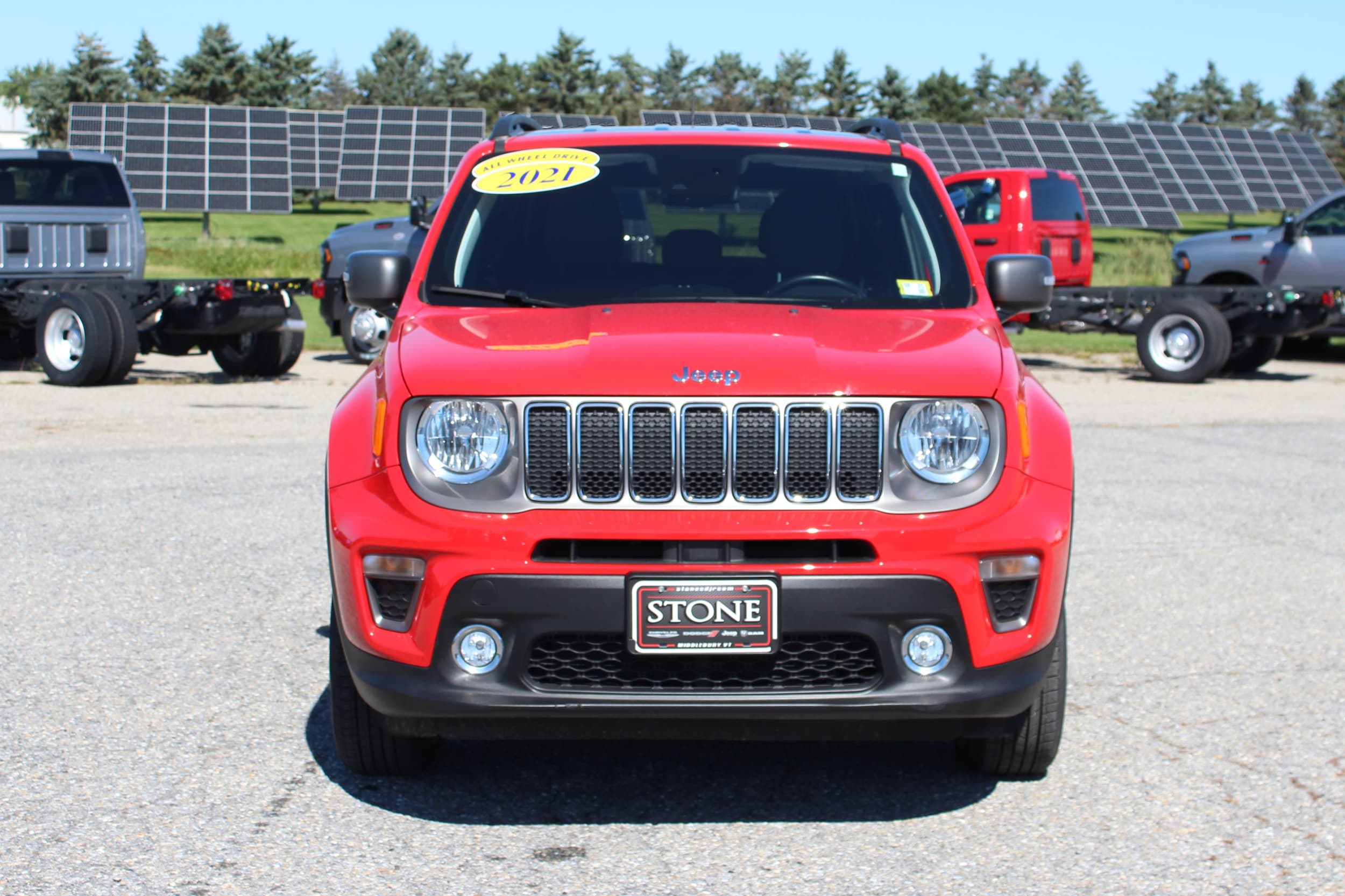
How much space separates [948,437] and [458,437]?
1.15m

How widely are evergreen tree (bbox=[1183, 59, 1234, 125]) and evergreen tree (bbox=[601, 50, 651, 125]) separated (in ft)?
145

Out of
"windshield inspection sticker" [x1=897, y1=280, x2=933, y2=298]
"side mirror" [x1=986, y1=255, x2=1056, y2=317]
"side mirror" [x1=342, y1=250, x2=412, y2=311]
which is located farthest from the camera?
"side mirror" [x1=342, y1=250, x2=412, y2=311]

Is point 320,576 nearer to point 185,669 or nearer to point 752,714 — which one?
point 185,669

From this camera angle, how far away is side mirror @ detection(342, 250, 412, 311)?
480cm

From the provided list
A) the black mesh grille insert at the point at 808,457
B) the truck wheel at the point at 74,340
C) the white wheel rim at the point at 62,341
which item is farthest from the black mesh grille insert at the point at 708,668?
the white wheel rim at the point at 62,341

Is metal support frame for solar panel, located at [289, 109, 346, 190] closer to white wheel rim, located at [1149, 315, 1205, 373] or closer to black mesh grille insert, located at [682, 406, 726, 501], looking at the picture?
white wheel rim, located at [1149, 315, 1205, 373]

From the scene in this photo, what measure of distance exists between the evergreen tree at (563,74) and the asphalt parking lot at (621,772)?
85.9 meters

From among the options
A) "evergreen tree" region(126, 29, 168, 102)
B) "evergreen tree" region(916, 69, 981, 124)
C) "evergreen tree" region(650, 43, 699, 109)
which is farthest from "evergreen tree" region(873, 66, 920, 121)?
"evergreen tree" region(126, 29, 168, 102)

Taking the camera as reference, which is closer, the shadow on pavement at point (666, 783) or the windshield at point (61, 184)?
the shadow on pavement at point (666, 783)

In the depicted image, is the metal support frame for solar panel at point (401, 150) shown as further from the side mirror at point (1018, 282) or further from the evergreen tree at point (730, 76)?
the evergreen tree at point (730, 76)

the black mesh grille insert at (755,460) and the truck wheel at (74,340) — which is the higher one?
the black mesh grille insert at (755,460)

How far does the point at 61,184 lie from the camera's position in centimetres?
1529

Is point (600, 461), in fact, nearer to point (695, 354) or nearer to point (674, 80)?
point (695, 354)

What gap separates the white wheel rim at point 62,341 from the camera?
1412 cm
